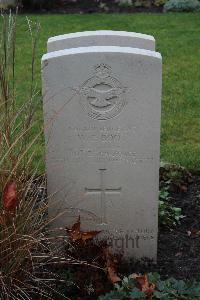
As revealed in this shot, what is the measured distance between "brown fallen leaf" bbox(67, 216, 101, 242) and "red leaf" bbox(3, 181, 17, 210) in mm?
614

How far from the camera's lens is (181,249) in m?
4.67

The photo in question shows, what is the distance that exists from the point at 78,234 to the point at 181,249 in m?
0.81

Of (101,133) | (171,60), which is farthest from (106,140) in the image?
(171,60)

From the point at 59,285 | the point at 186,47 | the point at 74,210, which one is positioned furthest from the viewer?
the point at 186,47

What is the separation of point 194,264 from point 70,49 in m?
1.57

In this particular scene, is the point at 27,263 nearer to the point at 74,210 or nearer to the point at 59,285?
the point at 59,285

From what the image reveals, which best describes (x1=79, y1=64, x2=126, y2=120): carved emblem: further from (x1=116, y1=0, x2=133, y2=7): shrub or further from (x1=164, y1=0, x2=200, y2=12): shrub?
(x1=116, y1=0, x2=133, y2=7): shrub

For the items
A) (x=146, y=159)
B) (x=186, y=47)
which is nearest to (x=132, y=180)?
(x=146, y=159)

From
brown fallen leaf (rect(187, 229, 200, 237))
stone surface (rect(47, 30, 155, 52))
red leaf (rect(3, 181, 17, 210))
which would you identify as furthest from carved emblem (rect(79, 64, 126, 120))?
brown fallen leaf (rect(187, 229, 200, 237))

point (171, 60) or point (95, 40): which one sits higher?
point (95, 40)

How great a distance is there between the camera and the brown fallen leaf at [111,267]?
4090 mm

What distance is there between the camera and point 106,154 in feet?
14.0

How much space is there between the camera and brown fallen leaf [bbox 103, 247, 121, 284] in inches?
161

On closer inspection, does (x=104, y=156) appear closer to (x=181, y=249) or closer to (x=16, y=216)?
(x=16, y=216)
